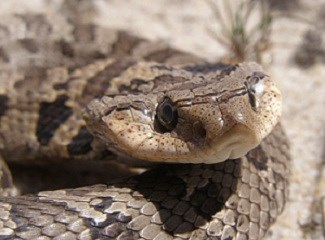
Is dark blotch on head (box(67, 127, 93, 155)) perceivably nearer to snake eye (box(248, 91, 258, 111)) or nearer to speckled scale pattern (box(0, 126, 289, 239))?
speckled scale pattern (box(0, 126, 289, 239))

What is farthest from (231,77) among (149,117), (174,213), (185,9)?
(185,9)

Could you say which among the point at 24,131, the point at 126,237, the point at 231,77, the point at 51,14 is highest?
the point at 51,14

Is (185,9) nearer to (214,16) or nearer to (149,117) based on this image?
(214,16)

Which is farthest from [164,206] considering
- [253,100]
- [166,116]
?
[253,100]

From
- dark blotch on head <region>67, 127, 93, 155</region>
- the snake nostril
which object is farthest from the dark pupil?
dark blotch on head <region>67, 127, 93, 155</region>

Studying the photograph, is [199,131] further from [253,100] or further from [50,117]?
[50,117]

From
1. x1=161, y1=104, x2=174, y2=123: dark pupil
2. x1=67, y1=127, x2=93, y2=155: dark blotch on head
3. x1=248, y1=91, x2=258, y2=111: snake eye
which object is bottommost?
x1=67, y1=127, x2=93, y2=155: dark blotch on head
